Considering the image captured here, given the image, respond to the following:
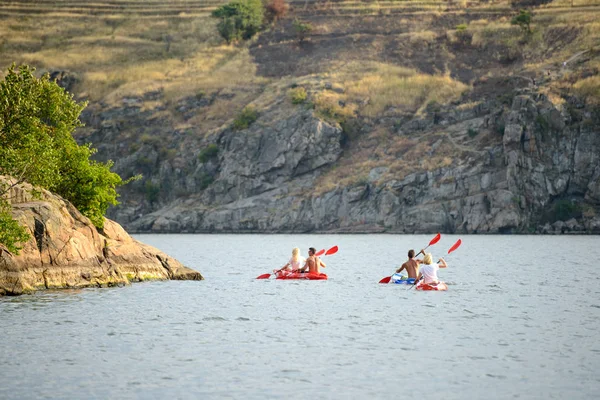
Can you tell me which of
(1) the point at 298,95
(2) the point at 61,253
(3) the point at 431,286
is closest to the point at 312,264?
(3) the point at 431,286

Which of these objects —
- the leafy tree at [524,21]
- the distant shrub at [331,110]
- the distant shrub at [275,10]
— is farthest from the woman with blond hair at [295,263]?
the distant shrub at [275,10]

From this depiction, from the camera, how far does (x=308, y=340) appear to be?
87.4 feet

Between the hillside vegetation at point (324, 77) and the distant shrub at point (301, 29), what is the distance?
1.53ft

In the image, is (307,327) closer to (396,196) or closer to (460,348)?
(460,348)

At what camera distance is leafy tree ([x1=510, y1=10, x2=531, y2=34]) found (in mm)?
121250

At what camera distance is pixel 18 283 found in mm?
35688

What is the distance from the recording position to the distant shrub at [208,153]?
11456 cm

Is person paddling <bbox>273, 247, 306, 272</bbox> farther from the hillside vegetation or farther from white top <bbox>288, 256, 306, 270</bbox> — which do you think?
the hillside vegetation

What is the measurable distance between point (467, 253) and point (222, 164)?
168 feet

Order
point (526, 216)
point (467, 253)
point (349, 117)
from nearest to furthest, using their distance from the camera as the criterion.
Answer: point (467, 253) < point (526, 216) < point (349, 117)

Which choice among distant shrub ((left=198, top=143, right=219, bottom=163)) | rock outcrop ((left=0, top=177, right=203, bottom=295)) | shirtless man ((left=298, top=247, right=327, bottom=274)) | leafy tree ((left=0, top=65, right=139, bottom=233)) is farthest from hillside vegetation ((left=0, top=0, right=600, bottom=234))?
rock outcrop ((left=0, top=177, right=203, bottom=295))

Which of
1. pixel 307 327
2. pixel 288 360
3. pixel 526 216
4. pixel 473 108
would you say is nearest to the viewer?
pixel 288 360

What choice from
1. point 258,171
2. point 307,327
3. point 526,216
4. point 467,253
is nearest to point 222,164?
point 258,171

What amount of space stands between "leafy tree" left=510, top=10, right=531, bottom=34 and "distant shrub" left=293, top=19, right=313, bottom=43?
30125mm
